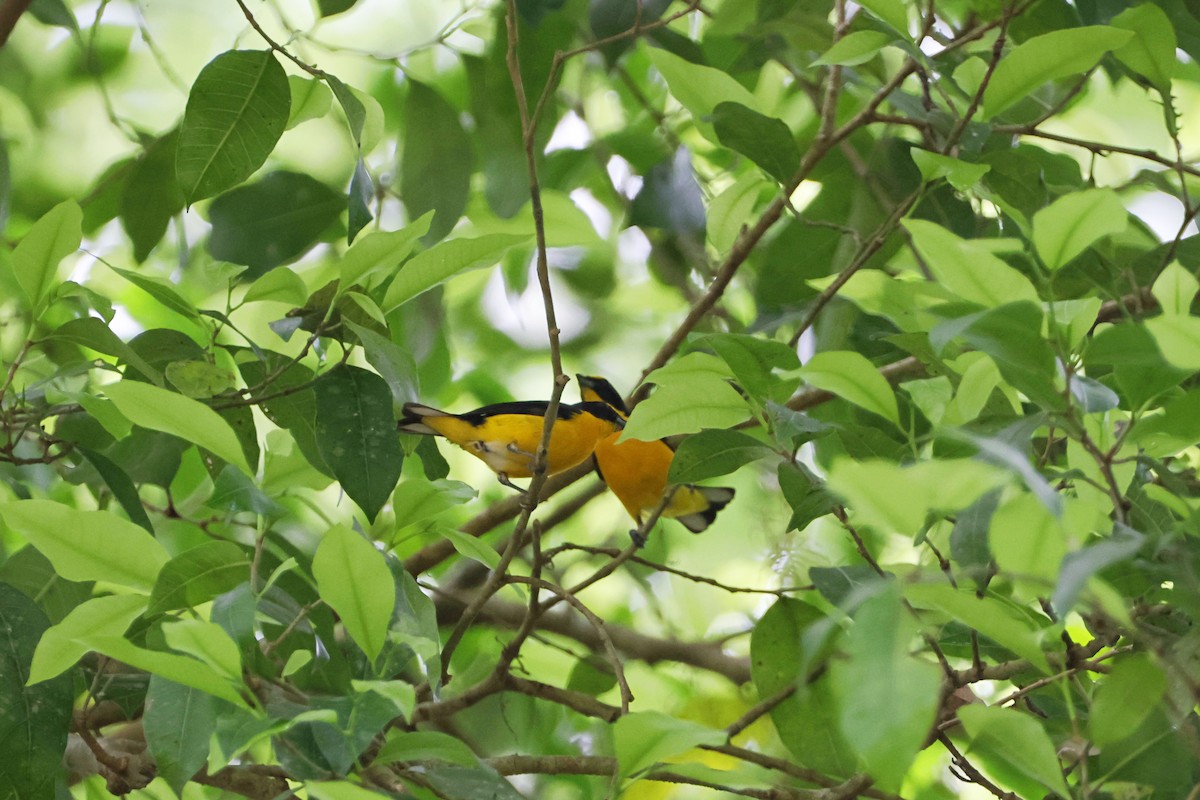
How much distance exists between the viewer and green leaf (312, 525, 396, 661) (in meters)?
0.81

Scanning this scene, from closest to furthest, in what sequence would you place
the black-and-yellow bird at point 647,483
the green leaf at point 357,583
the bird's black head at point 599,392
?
the green leaf at point 357,583
the black-and-yellow bird at point 647,483
the bird's black head at point 599,392

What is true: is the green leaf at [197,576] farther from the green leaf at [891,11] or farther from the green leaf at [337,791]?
the green leaf at [891,11]

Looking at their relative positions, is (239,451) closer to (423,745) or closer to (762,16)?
(423,745)

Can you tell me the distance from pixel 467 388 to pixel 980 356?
1670 mm

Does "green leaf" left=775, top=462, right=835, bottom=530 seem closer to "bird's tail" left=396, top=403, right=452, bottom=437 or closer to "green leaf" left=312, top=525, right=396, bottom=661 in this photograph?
"green leaf" left=312, top=525, right=396, bottom=661

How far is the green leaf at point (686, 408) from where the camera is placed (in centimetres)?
96

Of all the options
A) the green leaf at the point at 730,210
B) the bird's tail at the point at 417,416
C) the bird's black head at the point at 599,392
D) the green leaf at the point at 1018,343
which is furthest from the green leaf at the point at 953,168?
the bird's black head at the point at 599,392

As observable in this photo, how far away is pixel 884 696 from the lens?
1.75ft

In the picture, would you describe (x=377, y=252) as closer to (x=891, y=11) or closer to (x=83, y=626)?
(x=83, y=626)

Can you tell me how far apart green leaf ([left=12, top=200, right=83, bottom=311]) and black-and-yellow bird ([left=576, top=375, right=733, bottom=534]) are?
107 centimetres

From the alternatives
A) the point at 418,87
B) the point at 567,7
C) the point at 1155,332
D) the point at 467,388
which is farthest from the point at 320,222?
the point at 1155,332

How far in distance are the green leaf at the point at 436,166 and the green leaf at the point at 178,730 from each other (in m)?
0.84

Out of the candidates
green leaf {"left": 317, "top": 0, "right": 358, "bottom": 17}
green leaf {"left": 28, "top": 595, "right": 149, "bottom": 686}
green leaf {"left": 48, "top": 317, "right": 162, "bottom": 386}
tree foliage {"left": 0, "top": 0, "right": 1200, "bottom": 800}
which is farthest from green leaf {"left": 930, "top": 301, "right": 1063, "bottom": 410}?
green leaf {"left": 317, "top": 0, "right": 358, "bottom": 17}

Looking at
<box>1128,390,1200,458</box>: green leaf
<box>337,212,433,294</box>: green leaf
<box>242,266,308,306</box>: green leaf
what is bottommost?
<box>1128,390,1200,458</box>: green leaf
